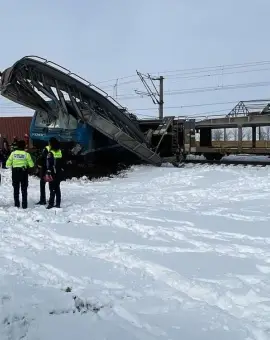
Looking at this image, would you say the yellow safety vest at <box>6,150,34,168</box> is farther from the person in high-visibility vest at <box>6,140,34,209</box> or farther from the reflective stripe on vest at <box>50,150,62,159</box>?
the reflective stripe on vest at <box>50,150,62,159</box>

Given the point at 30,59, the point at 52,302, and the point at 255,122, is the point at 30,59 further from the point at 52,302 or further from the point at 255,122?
the point at 52,302

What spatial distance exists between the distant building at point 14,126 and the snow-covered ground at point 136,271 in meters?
20.4

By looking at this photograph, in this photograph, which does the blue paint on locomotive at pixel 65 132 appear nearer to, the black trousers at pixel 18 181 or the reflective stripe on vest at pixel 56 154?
the reflective stripe on vest at pixel 56 154

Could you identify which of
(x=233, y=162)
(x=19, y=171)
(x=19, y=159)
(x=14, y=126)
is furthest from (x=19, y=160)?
(x=14, y=126)

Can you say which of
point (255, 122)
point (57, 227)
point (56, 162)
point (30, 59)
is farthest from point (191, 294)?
point (255, 122)

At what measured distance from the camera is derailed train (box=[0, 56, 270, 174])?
1625 centimetres

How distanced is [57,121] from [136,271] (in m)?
13.6

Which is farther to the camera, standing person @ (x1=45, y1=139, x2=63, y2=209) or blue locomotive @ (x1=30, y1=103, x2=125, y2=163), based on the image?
blue locomotive @ (x1=30, y1=103, x2=125, y2=163)

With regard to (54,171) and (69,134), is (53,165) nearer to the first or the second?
(54,171)

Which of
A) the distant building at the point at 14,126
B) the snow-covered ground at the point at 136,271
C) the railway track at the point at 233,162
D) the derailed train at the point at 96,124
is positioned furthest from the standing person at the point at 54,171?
the distant building at the point at 14,126

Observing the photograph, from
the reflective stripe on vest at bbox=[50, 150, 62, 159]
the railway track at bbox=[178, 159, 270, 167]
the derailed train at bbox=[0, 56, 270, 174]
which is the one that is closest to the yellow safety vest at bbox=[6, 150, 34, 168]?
the reflective stripe on vest at bbox=[50, 150, 62, 159]

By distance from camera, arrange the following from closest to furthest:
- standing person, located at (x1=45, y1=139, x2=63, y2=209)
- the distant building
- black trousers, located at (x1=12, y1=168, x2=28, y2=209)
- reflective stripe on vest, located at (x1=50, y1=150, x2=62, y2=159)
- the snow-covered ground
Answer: the snow-covered ground
black trousers, located at (x1=12, y1=168, x2=28, y2=209)
standing person, located at (x1=45, y1=139, x2=63, y2=209)
reflective stripe on vest, located at (x1=50, y1=150, x2=62, y2=159)
the distant building

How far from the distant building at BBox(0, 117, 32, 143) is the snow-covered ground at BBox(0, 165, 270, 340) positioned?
20387 millimetres

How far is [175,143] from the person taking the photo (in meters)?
20.4
